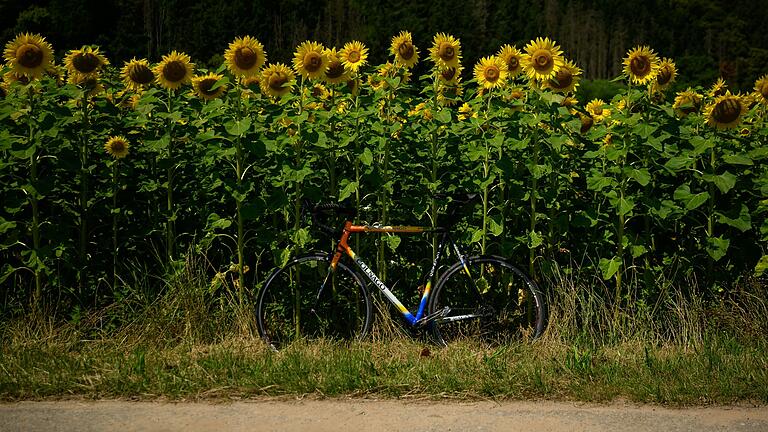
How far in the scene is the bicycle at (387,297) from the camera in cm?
698

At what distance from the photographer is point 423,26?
72.3 meters

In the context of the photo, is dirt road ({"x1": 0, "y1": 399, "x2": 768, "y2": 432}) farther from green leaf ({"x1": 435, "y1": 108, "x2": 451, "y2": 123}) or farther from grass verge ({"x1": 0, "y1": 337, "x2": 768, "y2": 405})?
A: green leaf ({"x1": 435, "y1": 108, "x2": 451, "y2": 123})

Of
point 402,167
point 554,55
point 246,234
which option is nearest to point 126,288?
point 246,234

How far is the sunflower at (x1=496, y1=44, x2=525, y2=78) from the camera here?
7137 mm

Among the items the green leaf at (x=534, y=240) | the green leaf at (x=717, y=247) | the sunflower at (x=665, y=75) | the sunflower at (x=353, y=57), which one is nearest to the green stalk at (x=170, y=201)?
A: the sunflower at (x=353, y=57)

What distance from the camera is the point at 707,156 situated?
24.0 ft

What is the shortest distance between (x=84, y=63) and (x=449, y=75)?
287cm

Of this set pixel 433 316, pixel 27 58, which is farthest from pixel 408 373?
pixel 27 58

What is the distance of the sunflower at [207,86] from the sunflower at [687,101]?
143 inches

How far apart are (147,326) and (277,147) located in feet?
5.49

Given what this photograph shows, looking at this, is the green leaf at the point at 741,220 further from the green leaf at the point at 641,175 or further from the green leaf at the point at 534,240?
the green leaf at the point at 534,240

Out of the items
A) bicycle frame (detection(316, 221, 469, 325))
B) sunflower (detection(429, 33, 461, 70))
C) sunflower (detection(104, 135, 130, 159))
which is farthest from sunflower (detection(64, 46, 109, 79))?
sunflower (detection(429, 33, 461, 70))

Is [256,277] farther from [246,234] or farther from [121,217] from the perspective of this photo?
[121,217]

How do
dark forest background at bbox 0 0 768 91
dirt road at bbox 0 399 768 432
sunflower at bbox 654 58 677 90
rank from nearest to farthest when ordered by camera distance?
dirt road at bbox 0 399 768 432, sunflower at bbox 654 58 677 90, dark forest background at bbox 0 0 768 91
